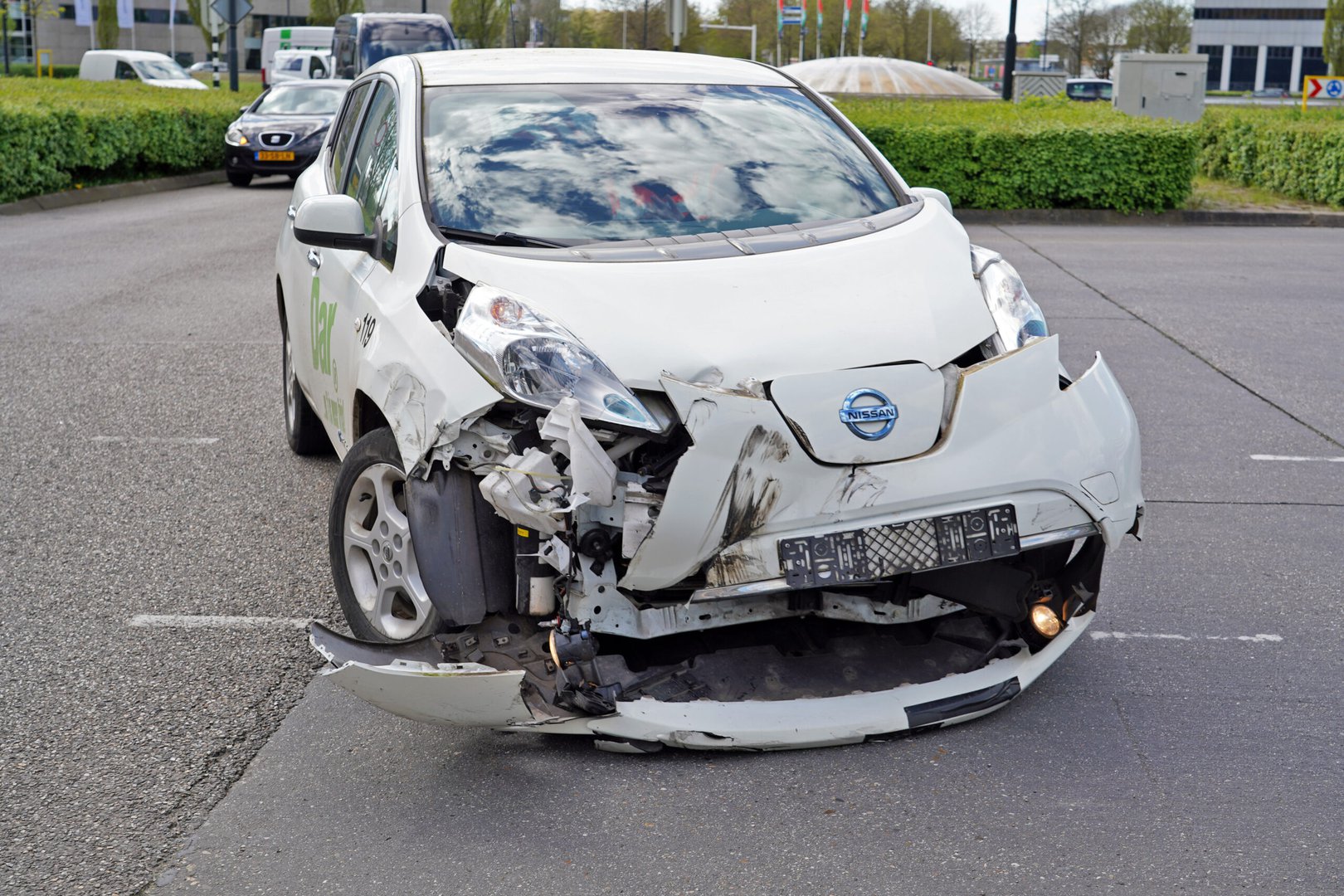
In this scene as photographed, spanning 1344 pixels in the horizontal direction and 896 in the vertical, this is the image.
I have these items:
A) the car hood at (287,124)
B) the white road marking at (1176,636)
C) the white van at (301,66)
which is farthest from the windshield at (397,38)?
the white road marking at (1176,636)

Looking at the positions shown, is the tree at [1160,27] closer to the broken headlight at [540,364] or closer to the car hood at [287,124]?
the car hood at [287,124]

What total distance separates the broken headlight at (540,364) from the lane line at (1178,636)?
1.82 m

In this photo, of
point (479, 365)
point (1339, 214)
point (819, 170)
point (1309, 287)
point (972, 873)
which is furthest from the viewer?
point (1339, 214)

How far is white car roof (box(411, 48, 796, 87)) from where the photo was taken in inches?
187

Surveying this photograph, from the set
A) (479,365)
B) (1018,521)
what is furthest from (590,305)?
(1018,521)

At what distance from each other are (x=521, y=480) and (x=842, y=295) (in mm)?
1024

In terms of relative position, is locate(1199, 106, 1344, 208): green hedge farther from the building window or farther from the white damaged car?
the building window

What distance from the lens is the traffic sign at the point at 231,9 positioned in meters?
23.5

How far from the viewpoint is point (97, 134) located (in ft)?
60.1

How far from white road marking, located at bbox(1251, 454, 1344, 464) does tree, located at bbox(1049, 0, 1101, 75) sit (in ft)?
243

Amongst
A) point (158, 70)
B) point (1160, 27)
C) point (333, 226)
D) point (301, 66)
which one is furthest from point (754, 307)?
point (1160, 27)

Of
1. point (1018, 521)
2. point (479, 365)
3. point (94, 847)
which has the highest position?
point (479, 365)

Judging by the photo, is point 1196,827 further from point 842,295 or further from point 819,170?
point 819,170

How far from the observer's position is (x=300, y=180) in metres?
6.10
